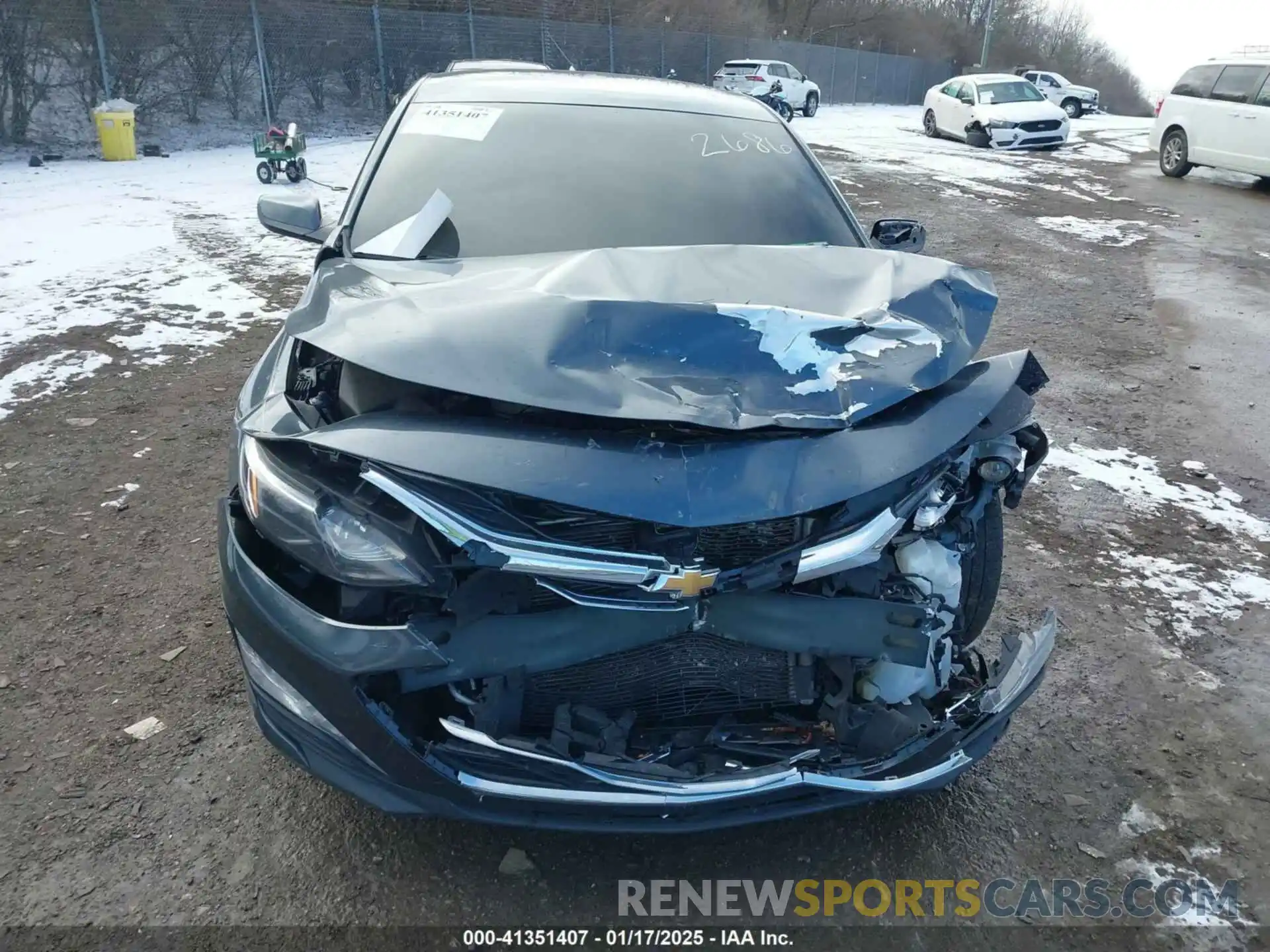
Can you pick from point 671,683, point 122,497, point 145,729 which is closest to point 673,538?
point 671,683

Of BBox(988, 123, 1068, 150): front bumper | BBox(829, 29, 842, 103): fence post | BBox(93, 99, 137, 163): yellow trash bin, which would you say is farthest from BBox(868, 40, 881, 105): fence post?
BBox(93, 99, 137, 163): yellow trash bin

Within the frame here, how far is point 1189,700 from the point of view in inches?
114

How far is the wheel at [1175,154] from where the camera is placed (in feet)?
48.9

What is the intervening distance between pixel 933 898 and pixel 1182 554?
234 centimetres

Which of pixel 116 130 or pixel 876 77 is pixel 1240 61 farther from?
pixel 876 77

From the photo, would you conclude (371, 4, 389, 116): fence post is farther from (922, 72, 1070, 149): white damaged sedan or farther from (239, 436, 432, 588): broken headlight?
(239, 436, 432, 588): broken headlight

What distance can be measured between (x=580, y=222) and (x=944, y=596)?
1.75 m

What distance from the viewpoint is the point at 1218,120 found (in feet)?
45.6

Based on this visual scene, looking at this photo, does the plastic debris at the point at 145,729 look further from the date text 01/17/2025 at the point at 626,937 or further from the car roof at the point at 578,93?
the car roof at the point at 578,93

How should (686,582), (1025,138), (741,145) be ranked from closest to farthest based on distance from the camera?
1. (686,582)
2. (741,145)
3. (1025,138)

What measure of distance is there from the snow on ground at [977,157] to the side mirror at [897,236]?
8.35 m

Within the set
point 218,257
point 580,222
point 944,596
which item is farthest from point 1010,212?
point 944,596

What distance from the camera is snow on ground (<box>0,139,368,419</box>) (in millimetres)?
5656

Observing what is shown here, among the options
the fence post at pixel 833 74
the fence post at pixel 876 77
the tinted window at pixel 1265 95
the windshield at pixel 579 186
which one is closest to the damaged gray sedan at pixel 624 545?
the windshield at pixel 579 186
